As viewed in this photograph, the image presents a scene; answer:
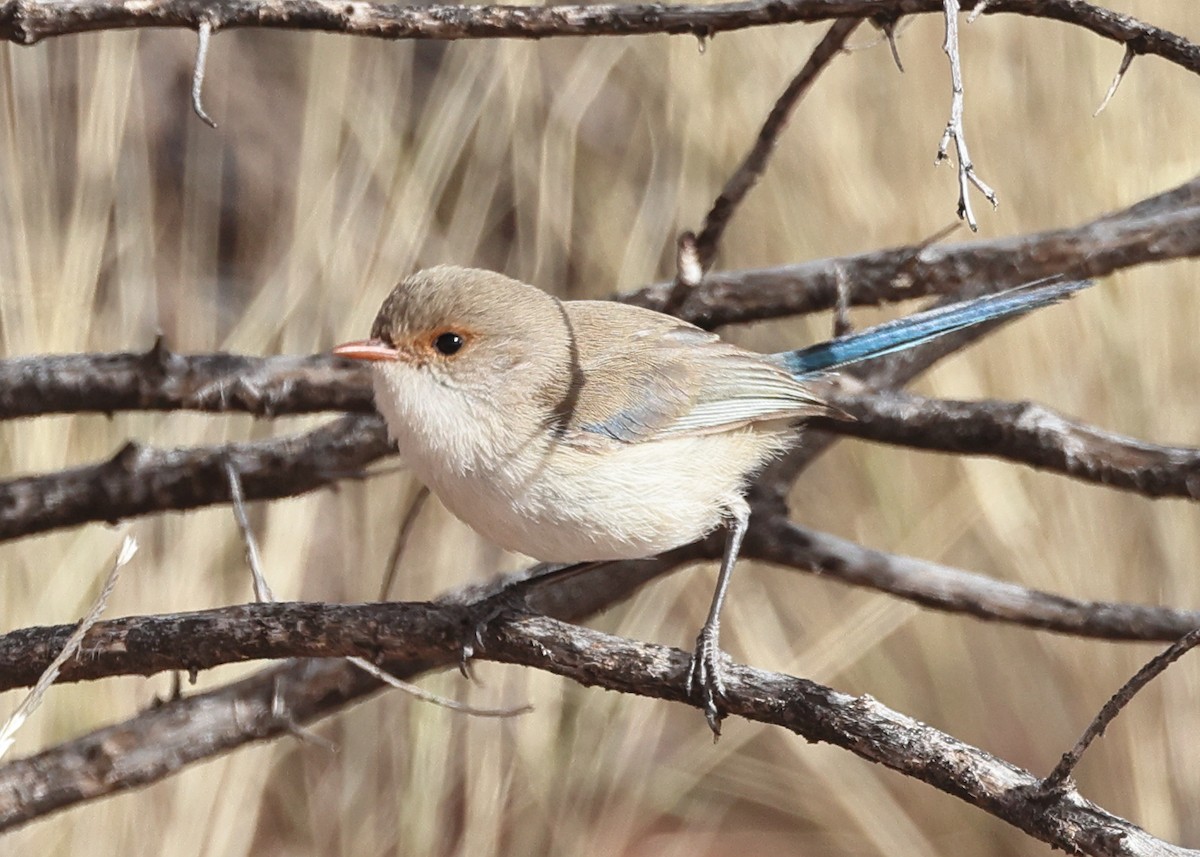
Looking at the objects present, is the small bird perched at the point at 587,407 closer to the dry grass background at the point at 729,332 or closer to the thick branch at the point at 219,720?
the thick branch at the point at 219,720

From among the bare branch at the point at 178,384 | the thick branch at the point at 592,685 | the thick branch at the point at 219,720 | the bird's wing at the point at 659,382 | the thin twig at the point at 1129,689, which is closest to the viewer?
the thin twig at the point at 1129,689

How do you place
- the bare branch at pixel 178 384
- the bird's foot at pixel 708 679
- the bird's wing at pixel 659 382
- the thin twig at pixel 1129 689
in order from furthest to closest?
the bare branch at pixel 178 384 < the bird's wing at pixel 659 382 < the bird's foot at pixel 708 679 < the thin twig at pixel 1129 689

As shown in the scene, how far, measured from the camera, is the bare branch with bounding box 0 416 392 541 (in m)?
3.35

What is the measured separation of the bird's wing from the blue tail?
0.34 feet

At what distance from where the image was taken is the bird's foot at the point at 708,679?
2.53m

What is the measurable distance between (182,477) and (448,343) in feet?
2.76

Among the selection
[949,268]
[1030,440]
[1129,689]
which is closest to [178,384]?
[949,268]

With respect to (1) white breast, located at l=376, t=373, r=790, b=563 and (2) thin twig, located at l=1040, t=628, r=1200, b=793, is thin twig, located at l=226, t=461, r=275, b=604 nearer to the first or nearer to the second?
(1) white breast, located at l=376, t=373, r=790, b=563

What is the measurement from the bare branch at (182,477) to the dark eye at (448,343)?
1.69 feet

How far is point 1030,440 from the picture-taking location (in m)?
3.36

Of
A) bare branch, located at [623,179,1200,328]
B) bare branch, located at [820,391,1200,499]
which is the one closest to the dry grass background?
bare branch, located at [623,179,1200,328]

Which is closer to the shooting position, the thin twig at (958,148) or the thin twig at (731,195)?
the thin twig at (958,148)

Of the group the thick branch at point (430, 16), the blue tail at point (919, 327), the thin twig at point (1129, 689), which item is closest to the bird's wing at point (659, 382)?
the blue tail at point (919, 327)

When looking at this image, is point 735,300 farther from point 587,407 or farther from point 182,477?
point 182,477
